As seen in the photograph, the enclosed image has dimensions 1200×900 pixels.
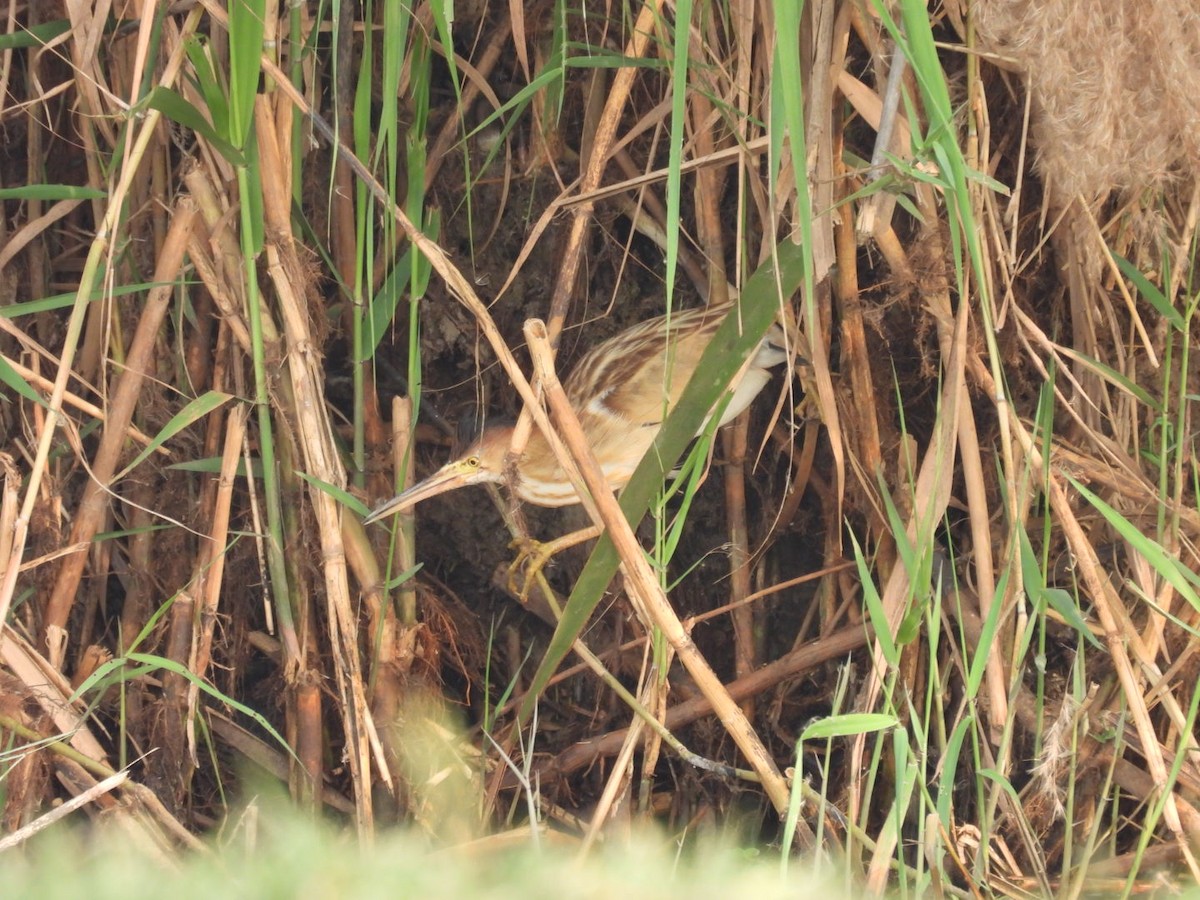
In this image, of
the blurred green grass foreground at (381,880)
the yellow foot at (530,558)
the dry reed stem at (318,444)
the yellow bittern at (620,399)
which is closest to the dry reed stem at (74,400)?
the dry reed stem at (318,444)

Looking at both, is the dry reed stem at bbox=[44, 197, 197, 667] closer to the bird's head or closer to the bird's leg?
the bird's head

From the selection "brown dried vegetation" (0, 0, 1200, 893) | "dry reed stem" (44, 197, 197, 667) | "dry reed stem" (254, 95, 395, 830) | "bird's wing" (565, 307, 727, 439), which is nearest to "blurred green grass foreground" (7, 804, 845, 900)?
"brown dried vegetation" (0, 0, 1200, 893)

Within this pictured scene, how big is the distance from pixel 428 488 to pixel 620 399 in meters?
0.30

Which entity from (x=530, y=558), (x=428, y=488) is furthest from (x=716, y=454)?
(x=428, y=488)

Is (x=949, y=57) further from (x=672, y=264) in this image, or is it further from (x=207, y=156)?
(x=207, y=156)

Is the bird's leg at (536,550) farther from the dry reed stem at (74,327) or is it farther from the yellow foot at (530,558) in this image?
the dry reed stem at (74,327)

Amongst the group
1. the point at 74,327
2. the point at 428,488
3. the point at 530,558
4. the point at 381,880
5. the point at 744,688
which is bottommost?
the point at 744,688

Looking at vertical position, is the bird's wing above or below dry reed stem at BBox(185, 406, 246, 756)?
above

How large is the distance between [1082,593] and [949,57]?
68cm

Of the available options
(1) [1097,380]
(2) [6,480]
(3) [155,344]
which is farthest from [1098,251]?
(2) [6,480]

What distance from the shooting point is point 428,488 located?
163 centimetres

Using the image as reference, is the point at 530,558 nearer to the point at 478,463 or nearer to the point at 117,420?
the point at 478,463

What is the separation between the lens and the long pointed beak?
1545mm

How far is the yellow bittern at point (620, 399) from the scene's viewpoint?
5.47 feet
